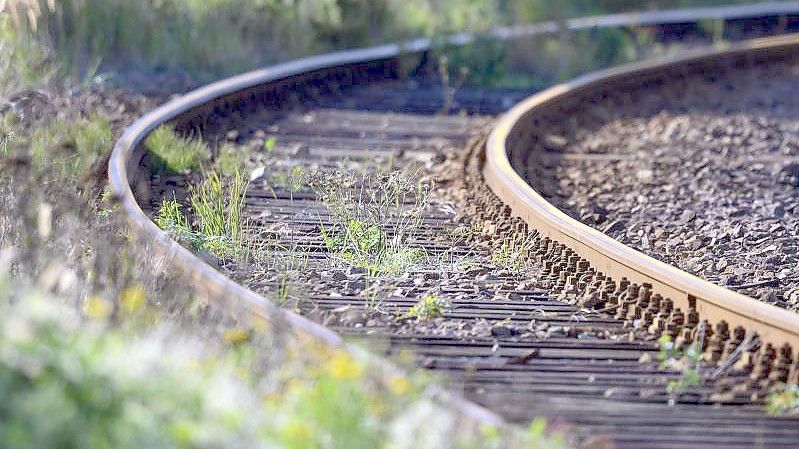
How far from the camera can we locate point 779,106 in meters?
12.5

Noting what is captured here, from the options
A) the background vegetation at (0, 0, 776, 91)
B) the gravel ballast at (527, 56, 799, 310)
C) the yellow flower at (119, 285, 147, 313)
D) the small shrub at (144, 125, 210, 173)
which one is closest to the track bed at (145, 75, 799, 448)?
the small shrub at (144, 125, 210, 173)

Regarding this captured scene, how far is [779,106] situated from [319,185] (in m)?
6.06

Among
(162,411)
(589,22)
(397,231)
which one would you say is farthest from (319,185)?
(589,22)

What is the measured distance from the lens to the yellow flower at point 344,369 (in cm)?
378

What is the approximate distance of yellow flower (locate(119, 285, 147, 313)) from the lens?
4.15 meters

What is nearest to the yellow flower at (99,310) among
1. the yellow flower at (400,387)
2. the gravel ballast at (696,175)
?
the yellow flower at (400,387)

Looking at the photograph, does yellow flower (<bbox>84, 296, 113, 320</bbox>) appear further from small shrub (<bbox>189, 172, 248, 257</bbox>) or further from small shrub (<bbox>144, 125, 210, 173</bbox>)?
small shrub (<bbox>144, 125, 210, 173</bbox>)

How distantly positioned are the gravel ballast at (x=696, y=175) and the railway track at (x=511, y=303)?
0.54 metres

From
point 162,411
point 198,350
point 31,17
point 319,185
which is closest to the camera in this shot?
point 162,411

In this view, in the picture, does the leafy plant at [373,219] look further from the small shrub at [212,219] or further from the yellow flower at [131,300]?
the yellow flower at [131,300]

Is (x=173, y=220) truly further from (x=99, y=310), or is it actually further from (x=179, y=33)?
(x=179, y=33)

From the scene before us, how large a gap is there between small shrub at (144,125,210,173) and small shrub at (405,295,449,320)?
314cm

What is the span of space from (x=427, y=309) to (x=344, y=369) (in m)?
2.05

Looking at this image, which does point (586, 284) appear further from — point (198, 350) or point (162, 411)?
point (162, 411)
